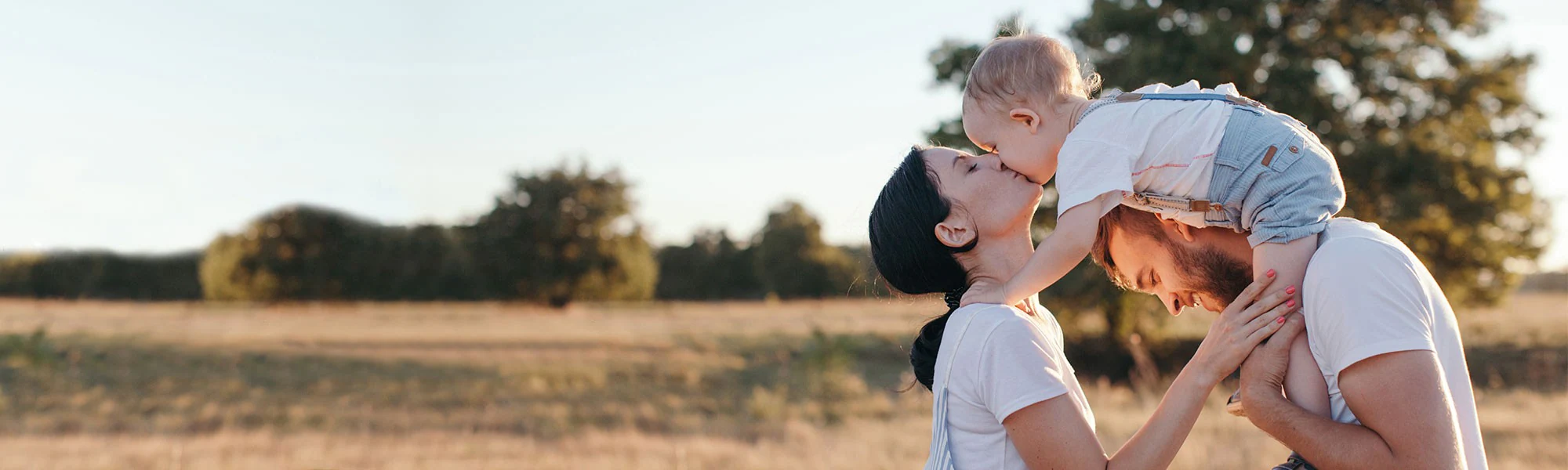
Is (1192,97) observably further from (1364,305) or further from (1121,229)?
(1364,305)

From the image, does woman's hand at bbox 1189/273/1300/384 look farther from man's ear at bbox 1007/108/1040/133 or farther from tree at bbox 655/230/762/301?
tree at bbox 655/230/762/301

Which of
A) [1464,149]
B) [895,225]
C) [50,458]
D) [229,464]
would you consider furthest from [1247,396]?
[1464,149]

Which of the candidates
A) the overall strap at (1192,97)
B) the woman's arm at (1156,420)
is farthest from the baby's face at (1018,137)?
the woman's arm at (1156,420)

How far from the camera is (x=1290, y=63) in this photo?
50.6 feet

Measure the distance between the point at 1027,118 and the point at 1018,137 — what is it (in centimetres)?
7

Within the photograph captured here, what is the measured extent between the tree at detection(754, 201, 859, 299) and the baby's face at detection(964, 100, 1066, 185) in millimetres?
52759

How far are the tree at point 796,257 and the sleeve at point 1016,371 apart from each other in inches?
2108

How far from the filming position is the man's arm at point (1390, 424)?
6.21ft

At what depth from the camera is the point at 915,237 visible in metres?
2.47

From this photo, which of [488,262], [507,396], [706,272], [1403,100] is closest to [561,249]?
[488,262]

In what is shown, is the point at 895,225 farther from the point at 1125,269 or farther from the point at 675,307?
the point at 675,307

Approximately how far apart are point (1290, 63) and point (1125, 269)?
14.8m

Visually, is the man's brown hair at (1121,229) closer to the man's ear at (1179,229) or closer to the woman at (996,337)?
the man's ear at (1179,229)

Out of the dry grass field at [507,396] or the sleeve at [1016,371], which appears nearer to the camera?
the sleeve at [1016,371]
